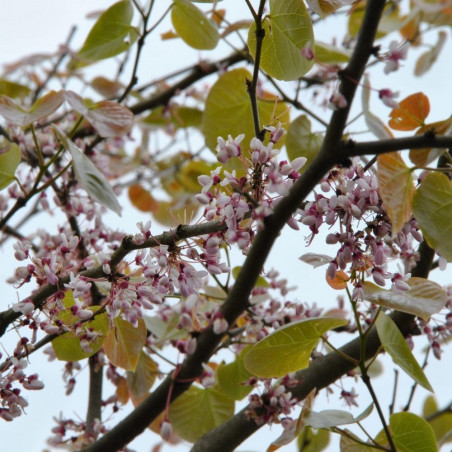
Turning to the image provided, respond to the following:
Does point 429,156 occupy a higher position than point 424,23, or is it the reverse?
point 424,23

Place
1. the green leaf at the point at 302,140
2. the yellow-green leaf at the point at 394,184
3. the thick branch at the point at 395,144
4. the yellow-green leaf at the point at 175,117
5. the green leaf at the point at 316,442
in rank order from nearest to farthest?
1. the thick branch at the point at 395,144
2. the yellow-green leaf at the point at 394,184
3. the green leaf at the point at 302,140
4. the green leaf at the point at 316,442
5. the yellow-green leaf at the point at 175,117

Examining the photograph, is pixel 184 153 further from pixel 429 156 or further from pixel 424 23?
pixel 429 156

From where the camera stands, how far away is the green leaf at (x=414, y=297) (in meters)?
0.77

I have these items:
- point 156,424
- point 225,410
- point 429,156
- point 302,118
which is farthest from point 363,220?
point 156,424

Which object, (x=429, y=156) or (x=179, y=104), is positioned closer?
(x=429, y=156)

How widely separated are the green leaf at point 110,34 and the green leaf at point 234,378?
637 millimetres

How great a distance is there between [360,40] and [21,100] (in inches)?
57.9

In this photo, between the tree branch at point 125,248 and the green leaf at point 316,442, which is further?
the green leaf at point 316,442

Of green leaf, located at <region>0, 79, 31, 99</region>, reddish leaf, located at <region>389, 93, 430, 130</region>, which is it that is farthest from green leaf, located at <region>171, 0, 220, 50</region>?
green leaf, located at <region>0, 79, 31, 99</region>

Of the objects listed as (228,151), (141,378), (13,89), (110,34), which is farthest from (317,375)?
(13,89)

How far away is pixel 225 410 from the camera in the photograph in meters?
1.26

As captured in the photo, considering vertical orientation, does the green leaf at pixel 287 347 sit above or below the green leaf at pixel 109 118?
below

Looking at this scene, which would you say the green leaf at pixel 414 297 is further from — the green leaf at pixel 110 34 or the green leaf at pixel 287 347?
the green leaf at pixel 110 34

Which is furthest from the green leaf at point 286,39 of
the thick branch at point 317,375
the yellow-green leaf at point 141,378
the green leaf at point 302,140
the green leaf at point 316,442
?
the green leaf at point 316,442
